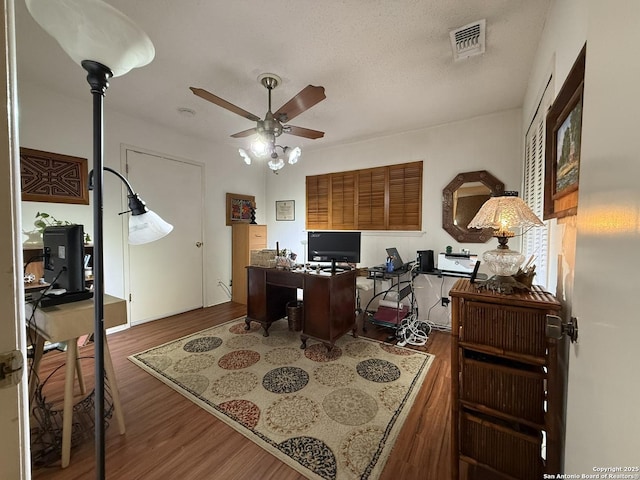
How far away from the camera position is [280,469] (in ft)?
4.44

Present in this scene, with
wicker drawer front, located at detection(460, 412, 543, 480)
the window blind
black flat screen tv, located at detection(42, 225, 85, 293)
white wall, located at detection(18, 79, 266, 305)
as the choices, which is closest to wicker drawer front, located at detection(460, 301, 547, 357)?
wicker drawer front, located at detection(460, 412, 543, 480)

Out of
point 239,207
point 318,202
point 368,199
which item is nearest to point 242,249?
point 239,207

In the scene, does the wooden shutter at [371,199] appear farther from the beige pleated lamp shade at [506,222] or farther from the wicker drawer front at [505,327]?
the wicker drawer front at [505,327]

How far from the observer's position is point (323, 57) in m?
2.02

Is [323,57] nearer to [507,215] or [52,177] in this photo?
[507,215]

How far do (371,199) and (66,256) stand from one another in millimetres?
3291

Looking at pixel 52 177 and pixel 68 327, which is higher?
pixel 52 177

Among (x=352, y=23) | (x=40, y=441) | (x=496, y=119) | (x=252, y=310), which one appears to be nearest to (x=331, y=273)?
(x=252, y=310)

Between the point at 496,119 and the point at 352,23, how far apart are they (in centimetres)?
221

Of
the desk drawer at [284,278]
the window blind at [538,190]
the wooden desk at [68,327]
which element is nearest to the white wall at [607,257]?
the window blind at [538,190]

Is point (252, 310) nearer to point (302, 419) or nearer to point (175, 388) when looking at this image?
point (175, 388)

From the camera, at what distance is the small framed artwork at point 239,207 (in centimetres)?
433

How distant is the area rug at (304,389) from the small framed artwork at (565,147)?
1547 mm

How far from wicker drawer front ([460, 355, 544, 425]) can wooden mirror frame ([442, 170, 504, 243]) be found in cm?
219
